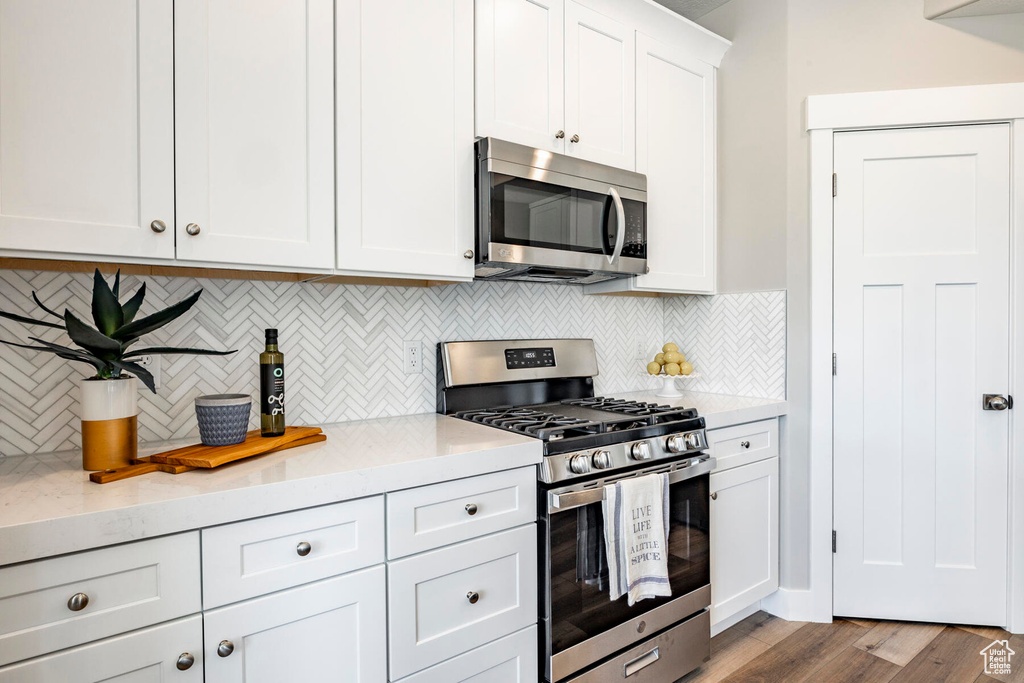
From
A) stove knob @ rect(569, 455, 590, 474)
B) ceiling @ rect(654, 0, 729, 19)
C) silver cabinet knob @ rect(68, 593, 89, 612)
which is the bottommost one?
silver cabinet knob @ rect(68, 593, 89, 612)

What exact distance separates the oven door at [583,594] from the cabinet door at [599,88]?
4.04ft

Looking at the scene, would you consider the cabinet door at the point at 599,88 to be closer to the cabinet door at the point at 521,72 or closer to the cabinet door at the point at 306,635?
the cabinet door at the point at 521,72

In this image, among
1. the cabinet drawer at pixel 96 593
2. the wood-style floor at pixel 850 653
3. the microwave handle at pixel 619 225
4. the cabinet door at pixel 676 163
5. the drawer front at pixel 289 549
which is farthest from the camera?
the cabinet door at pixel 676 163

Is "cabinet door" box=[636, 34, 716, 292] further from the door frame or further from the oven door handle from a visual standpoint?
the oven door handle

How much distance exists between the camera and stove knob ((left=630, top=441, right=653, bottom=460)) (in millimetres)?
1775

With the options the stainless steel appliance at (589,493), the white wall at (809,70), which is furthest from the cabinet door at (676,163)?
the stainless steel appliance at (589,493)

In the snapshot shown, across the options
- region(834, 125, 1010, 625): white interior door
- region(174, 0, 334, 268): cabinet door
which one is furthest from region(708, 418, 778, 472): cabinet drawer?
region(174, 0, 334, 268): cabinet door

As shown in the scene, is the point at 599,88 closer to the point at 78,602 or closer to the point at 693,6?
the point at 693,6

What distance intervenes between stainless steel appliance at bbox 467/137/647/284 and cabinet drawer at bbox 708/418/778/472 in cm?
73

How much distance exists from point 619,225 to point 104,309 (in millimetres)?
1617

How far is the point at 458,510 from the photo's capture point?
4.78 feet

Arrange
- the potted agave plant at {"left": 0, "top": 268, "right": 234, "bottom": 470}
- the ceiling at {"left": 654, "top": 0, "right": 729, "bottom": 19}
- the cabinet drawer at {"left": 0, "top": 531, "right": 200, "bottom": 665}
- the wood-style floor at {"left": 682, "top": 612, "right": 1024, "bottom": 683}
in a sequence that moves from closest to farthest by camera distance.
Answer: the cabinet drawer at {"left": 0, "top": 531, "right": 200, "bottom": 665}, the potted agave plant at {"left": 0, "top": 268, "right": 234, "bottom": 470}, the wood-style floor at {"left": 682, "top": 612, "right": 1024, "bottom": 683}, the ceiling at {"left": 654, "top": 0, "right": 729, "bottom": 19}

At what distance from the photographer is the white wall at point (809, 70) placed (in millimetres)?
2297

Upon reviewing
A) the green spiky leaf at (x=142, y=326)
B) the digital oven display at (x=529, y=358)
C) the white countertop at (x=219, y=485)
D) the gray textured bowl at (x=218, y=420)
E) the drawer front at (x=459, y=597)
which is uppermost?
the green spiky leaf at (x=142, y=326)
